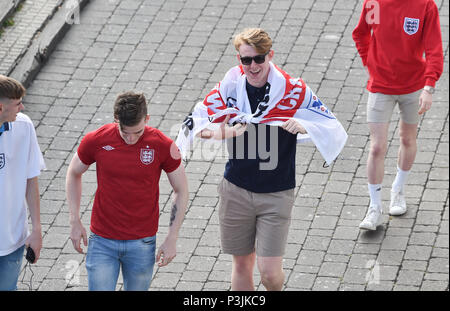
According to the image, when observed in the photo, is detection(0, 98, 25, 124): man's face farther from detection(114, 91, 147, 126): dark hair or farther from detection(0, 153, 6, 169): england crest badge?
detection(114, 91, 147, 126): dark hair

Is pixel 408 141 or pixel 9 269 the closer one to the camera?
pixel 9 269

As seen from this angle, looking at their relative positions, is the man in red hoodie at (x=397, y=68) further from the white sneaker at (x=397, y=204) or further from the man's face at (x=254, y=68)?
the man's face at (x=254, y=68)

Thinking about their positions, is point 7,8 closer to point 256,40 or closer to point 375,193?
point 375,193

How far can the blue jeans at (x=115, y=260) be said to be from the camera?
6590mm

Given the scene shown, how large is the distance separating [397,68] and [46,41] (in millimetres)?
4557

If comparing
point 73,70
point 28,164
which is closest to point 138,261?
point 28,164

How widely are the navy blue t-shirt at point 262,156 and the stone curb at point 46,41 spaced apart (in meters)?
4.41

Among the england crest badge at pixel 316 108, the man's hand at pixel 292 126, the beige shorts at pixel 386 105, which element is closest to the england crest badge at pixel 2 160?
the man's hand at pixel 292 126

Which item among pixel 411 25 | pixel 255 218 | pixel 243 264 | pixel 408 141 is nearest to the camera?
pixel 255 218

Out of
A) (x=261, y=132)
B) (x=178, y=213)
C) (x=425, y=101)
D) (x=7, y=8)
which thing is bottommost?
(x=7, y=8)

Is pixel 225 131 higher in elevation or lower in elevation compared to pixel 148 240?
higher

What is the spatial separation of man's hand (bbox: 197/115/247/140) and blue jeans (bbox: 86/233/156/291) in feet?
2.66

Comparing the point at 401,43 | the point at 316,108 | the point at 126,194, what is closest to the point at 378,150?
the point at 401,43

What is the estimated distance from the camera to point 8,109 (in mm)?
6426
